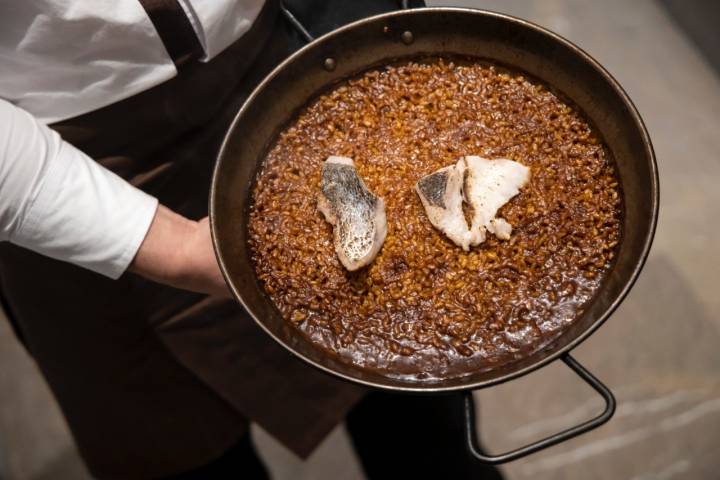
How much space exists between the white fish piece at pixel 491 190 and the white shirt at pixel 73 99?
544 mm

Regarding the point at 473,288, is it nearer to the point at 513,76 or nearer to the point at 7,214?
the point at 513,76

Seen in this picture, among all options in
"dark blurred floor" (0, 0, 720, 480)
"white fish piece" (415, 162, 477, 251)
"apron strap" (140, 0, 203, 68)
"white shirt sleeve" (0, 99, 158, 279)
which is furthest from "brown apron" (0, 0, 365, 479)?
"dark blurred floor" (0, 0, 720, 480)

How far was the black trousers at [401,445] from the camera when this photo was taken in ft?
5.75

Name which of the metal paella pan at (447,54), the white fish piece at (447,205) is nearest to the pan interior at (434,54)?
the metal paella pan at (447,54)

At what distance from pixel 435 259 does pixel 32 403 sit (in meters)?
1.94

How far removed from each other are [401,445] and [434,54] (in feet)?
3.85

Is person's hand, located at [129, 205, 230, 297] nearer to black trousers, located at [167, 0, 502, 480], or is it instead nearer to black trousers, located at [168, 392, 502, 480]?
black trousers, located at [167, 0, 502, 480]

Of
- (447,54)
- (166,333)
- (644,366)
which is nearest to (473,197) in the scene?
(447,54)

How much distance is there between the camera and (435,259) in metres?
1.07

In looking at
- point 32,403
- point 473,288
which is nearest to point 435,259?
point 473,288

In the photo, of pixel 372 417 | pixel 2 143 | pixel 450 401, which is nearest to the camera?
pixel 2 143

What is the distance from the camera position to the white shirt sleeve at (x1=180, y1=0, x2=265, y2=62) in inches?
44.6

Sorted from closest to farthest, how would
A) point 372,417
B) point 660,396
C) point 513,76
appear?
point 513,76
point 372,417
point 660,396

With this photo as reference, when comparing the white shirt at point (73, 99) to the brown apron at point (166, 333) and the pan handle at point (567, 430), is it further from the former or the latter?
the pan handle at point (567, 430)
